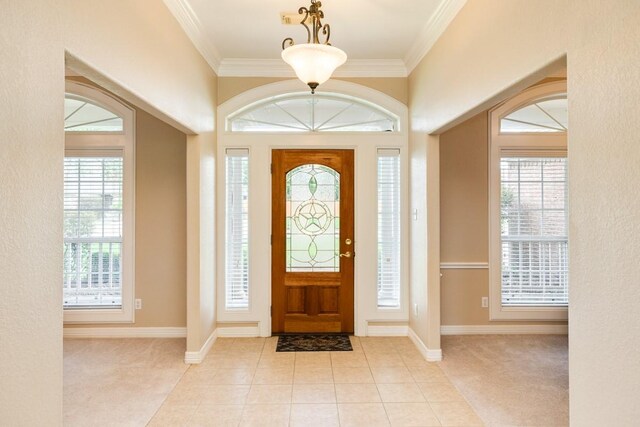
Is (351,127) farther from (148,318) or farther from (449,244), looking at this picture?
(148,318)

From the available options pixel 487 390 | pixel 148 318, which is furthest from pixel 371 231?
pixel 148 318

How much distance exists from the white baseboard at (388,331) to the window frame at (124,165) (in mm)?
2720

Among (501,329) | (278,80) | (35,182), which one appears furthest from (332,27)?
(501,329)

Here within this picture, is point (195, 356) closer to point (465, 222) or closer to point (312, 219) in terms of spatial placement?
point (312, 219)

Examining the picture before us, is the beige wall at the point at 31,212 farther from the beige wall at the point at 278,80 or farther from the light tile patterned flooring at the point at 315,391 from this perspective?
the beige wall at the point at 278,80

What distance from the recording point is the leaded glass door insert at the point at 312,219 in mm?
4609

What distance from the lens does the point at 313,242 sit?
4617 millimetres

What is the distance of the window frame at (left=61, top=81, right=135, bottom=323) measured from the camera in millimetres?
4430

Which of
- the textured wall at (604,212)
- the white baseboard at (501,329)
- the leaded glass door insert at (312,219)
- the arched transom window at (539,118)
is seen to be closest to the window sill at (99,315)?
the leaded glass door insert at (312,219)

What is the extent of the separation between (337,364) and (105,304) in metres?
2.68

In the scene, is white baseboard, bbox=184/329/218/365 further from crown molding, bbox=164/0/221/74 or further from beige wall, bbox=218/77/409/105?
crown molding, bbox=164/0/221/74

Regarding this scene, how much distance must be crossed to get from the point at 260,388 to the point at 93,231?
2665mm

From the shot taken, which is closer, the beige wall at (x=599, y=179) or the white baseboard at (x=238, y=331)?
the beige wall at (x=599, y=179)

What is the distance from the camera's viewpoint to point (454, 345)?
4281 mm
